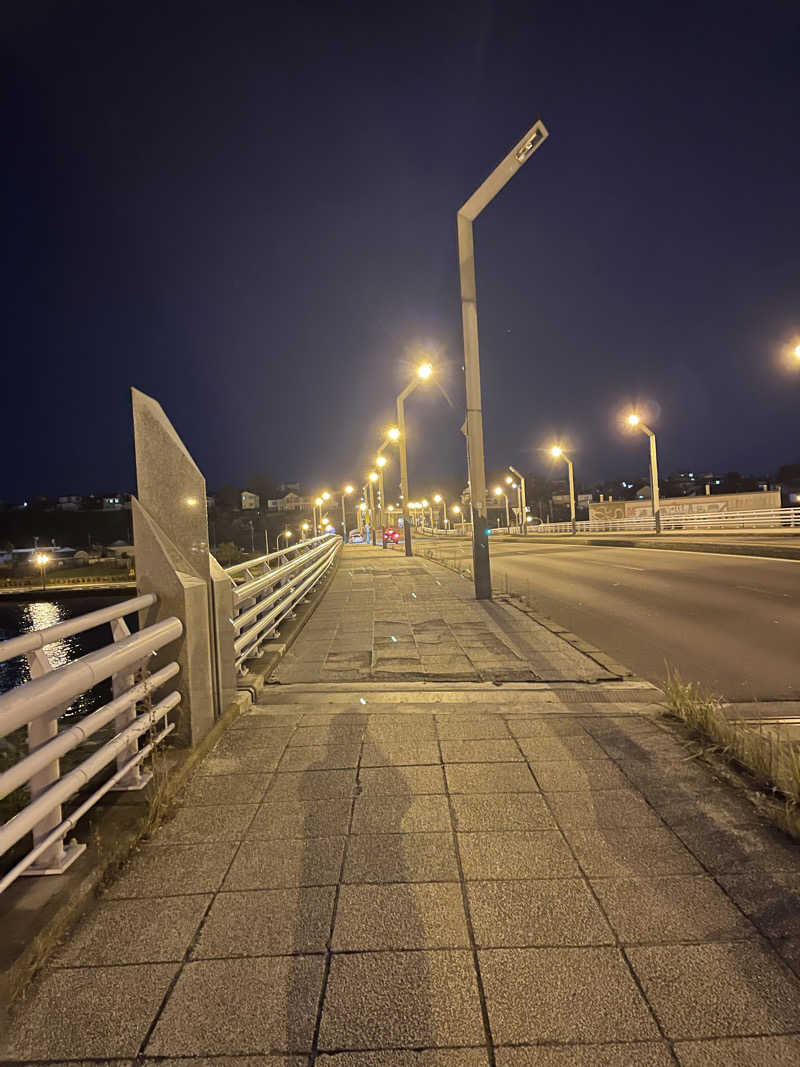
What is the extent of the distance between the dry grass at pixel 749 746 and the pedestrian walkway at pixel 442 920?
229 mm

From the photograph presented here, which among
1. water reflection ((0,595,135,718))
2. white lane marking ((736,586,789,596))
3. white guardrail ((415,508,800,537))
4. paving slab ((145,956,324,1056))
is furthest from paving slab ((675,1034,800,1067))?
white guardrail ((415,508,800,537))

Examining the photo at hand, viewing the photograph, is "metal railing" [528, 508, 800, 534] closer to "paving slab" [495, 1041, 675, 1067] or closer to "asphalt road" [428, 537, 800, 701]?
"asphalt road" [428, 537, 800, 701]

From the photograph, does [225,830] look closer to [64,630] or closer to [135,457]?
[64,630]

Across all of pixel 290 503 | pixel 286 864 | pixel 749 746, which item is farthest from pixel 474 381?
pixel 290 503

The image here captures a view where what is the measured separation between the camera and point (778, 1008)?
2.11 metres

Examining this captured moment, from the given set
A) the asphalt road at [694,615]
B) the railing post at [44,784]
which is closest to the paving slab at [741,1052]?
the railing post at [44,784]

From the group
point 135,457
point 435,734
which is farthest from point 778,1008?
point 135,457

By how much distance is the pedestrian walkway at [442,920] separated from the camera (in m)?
2.04

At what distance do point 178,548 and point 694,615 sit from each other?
9.21 m

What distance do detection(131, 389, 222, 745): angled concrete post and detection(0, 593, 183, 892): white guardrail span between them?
1.33ft

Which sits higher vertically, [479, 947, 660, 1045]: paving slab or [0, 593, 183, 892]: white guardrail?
[0, 593, 183, 892]: white guardrail

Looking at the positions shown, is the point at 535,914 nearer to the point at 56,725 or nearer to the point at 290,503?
the point at 56,725

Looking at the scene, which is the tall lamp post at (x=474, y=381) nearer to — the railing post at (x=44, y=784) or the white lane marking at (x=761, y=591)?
the white lane marking at (x=761, y=591)

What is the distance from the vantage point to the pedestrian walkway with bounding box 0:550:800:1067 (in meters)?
2.04
